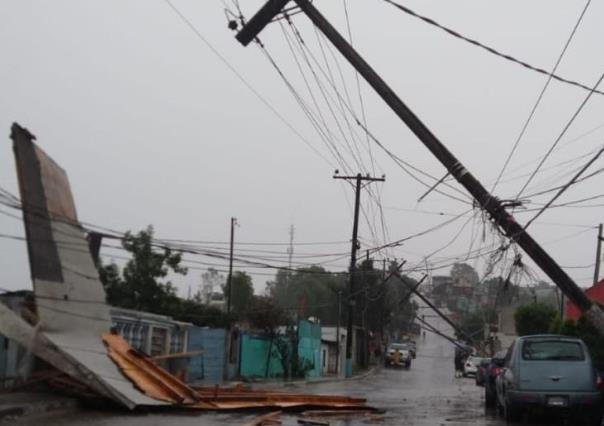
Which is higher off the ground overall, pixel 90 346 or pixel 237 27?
pixel 237 27

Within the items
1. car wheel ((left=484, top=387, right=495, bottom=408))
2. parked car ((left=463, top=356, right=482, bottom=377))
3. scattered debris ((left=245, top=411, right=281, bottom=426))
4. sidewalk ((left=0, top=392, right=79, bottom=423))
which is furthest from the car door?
parked car ((left=463, top=356, right=482, bottom=377))

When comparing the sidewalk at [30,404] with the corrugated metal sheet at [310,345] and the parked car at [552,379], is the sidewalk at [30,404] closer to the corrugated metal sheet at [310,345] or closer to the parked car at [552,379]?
the parked car at [552,379]

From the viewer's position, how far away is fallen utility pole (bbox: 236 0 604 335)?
674 inches

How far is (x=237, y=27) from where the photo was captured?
1762 centimetres

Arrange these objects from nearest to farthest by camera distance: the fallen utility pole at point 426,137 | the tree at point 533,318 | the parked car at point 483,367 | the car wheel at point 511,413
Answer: the car wheel at point 511,413, the fallen utility pole at point 426,137, the parked car at point 483,367, the tree at point 533,318

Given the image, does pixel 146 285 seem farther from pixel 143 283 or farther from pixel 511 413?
pixel 511 413

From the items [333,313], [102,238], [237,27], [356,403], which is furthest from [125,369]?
[333,313]

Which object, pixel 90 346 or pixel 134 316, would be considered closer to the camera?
pixel 90 346

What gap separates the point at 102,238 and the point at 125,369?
472 inches

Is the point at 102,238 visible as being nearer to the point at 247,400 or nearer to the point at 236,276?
the point at 247,400

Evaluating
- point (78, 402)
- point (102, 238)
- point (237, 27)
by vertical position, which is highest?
point (237, 27)

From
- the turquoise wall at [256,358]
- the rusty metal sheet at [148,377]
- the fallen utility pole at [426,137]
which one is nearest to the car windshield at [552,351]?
the fallen utility pole at [426,137]

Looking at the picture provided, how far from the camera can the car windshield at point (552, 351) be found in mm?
14859

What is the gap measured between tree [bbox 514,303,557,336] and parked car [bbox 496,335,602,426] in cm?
2287
